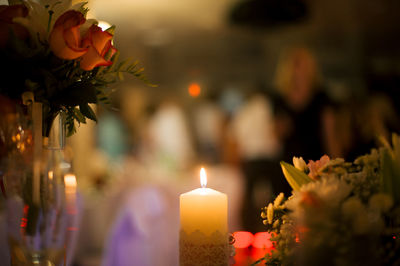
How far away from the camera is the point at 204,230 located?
0.63m

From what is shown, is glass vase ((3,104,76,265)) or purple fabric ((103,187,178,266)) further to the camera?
purple fabric ((103,187,178,266))

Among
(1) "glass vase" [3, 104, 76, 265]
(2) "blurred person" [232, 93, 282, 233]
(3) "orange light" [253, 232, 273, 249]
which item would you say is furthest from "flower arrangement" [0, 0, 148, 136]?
(2) "blurred person" [232, 93, 282, 233]

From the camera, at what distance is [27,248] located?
2.11 ft

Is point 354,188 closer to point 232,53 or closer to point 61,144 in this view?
point 61,144

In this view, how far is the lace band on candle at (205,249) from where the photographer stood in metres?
0.63

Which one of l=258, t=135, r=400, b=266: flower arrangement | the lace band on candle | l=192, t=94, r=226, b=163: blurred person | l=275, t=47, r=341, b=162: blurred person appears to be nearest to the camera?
l=258, t=135, r=400, b=266: flower arrangement

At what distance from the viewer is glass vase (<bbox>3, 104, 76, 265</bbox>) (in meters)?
0.63

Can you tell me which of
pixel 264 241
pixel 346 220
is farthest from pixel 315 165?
pixel 264 241

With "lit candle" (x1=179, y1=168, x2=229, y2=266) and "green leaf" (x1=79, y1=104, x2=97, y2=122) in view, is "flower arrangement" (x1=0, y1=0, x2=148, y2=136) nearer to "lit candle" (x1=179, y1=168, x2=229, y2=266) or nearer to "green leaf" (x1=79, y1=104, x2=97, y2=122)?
"green leaf" (x1=79, y1=104, x2=97, y2=122)

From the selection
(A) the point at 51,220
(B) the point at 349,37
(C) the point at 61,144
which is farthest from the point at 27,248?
(B) the point at 349,37

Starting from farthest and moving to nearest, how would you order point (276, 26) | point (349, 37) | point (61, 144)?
point (349, 37) < point (276, 26) < point (61, 144)

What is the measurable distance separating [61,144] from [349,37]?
7.21m

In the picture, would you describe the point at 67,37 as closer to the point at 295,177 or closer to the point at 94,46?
the point at 94,46

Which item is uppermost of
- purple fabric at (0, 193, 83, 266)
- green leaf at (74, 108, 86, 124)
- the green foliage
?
the green foliage
